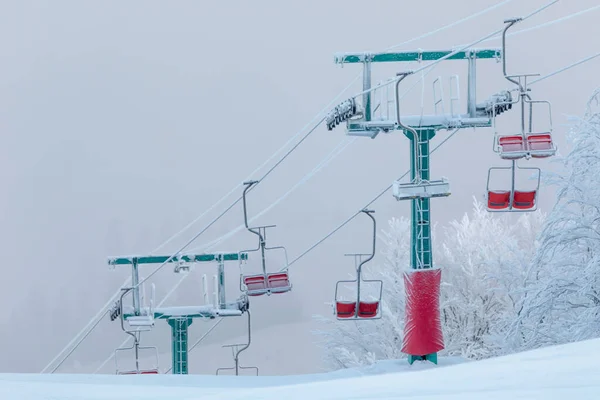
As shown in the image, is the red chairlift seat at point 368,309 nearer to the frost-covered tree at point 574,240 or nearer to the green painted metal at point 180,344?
the frost-covered tree at point 574,240

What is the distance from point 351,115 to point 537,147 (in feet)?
7.74

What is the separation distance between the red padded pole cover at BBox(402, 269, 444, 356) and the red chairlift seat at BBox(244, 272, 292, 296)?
5.41 feet

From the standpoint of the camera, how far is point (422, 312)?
11969 mm

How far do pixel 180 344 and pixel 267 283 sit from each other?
158 inches

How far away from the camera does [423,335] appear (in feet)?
39.5

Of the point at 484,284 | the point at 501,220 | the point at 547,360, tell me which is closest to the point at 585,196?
the point at 547,360

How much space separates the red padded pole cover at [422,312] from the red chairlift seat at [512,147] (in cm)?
232

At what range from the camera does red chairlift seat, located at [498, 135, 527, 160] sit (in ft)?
Answer: 33.5

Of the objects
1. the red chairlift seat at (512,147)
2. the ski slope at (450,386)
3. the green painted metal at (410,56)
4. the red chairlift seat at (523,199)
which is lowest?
the ski slope at (450,386)

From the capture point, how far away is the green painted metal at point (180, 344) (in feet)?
51.0

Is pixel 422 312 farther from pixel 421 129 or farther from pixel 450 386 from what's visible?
pixel 450 386

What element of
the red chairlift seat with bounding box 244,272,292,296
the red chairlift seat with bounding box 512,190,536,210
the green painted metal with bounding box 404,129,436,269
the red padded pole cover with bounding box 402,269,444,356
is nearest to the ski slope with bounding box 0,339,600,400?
the red chairlift seat with bounding box 512,190,536,210

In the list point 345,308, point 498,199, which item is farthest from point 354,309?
point 498,199

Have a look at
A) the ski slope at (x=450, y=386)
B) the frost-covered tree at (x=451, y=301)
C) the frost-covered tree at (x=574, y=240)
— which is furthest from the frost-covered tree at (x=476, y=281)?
the ski slope at (x=450, y=386)
